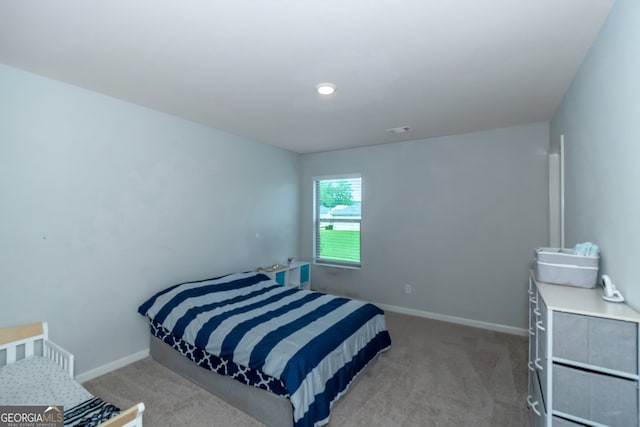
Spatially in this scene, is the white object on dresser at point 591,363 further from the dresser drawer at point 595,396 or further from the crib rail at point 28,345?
the crib rail at point 28,345

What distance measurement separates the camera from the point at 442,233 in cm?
389

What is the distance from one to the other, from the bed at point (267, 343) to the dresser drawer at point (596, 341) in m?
1.36

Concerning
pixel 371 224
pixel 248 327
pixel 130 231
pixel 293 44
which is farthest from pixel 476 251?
pixel 130 231

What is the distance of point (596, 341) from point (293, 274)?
147 inches

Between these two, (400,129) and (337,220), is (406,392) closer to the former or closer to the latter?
(400,129)

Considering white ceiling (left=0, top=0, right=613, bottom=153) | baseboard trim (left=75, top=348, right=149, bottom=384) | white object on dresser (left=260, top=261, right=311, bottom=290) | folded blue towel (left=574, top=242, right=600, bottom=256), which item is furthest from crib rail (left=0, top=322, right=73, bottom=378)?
folded blue towel (left=574, top=242, right=600, bottom=256)

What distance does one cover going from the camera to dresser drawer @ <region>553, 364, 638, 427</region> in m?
1.12

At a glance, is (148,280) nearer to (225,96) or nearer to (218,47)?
(225,96)

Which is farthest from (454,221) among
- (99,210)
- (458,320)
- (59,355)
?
(59,355)

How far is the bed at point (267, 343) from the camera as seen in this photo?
1.89 meters

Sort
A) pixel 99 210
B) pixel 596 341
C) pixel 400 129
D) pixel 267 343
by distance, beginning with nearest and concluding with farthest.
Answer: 1. pixel 596 341
2. pixel 267 343
3. pixel 99 210
4. pixel 400 129

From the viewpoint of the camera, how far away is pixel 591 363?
1180mm

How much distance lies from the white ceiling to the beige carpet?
2.42 meters

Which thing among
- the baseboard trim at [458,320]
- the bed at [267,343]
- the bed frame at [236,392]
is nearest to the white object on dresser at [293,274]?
the bed at [267,343]
